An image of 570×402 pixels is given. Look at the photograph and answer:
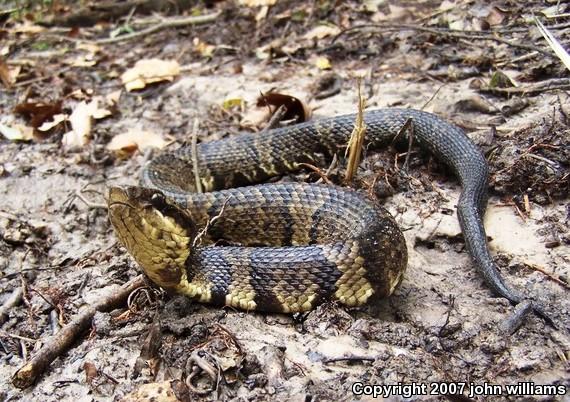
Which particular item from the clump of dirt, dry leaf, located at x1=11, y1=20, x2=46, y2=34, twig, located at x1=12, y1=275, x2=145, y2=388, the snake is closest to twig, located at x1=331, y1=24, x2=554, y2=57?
the clump of dirt

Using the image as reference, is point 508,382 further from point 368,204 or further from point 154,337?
point 154,337

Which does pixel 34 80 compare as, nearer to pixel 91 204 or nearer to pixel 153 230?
pixel 91 204

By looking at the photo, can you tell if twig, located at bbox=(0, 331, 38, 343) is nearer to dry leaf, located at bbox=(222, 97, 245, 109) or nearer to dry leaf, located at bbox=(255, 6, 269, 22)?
dry leaf, located at bbox=(222, 97, 245, 109)

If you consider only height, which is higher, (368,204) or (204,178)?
(368,204)

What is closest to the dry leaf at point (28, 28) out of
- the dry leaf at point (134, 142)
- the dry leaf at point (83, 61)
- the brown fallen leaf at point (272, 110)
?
the dry leaf at point (83, 61)

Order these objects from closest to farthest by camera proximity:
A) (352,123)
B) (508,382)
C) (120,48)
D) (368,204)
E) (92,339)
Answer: (508,382)
(92,339)
(368,204)
(352,123)
(120,48)

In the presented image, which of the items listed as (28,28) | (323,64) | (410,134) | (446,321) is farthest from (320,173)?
(28,28)

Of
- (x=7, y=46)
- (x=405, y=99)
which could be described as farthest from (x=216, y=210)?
(x=7, y=46)
